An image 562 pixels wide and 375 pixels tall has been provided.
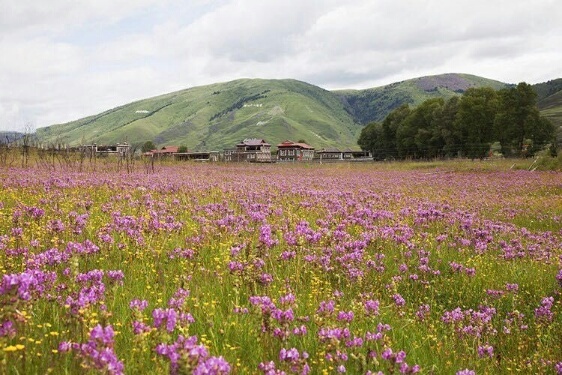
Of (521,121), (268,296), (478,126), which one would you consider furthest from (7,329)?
(478,126)

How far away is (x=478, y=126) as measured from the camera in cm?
7044

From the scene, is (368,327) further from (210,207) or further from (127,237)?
(210,207)

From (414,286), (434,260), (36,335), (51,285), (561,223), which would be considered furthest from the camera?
(561,223)

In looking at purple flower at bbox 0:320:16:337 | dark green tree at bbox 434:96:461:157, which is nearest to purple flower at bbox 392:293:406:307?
purple flower at bbox 0:320:16:337

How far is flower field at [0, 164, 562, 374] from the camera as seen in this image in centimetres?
329

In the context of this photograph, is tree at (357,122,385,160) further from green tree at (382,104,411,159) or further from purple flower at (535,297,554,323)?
purple flower at (535,297,554,323)

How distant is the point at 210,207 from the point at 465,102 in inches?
2768

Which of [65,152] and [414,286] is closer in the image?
[414,286]

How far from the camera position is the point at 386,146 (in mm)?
102125

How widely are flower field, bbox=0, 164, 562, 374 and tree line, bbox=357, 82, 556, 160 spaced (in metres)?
56.6

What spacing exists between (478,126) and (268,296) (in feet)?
243

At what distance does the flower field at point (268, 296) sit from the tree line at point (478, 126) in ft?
186

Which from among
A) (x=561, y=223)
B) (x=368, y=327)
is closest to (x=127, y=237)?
(x=368, y=327)

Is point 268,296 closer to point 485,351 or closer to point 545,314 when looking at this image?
point 485,351
